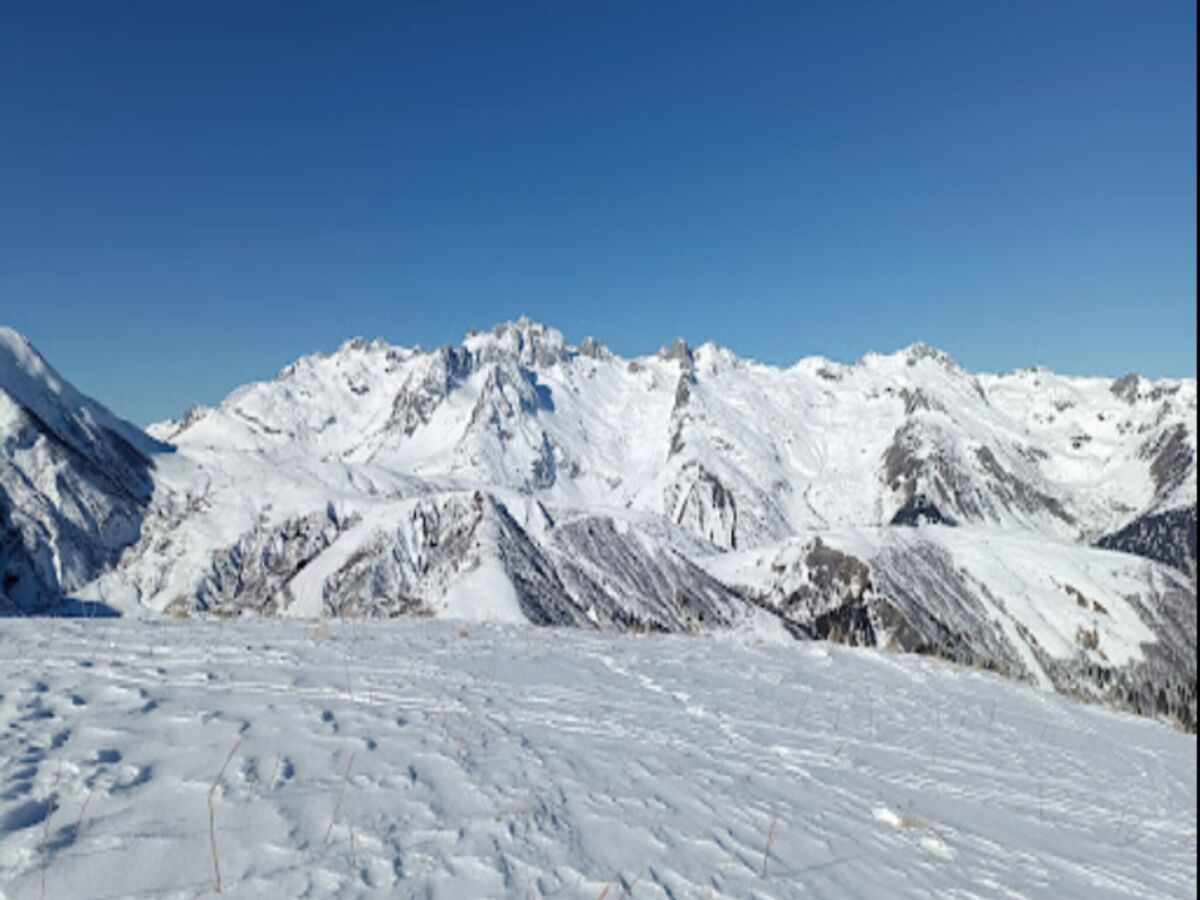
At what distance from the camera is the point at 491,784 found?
721 centimetres

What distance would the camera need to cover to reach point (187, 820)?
17.8ft

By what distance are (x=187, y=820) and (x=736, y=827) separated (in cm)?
517

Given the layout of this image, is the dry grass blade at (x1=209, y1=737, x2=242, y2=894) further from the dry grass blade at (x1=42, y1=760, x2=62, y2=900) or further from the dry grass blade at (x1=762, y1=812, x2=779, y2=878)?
the dry grass blade at (x1=762, y1=812, x2=779, y2=878)

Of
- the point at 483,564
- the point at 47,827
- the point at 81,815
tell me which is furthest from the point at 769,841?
the point at 483,564

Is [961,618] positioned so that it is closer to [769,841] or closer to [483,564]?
[483,564]

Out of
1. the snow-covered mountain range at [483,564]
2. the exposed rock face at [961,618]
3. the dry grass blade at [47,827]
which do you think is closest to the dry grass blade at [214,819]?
the dry grass blade at [47,827]

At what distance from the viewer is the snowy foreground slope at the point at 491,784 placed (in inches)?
209

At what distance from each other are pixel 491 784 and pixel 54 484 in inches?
5345

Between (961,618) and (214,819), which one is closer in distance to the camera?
(214,819)

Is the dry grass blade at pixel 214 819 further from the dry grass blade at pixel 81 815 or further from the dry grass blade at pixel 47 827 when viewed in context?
the dry grass blade at pixel 47 827

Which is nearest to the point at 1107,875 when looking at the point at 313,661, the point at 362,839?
the point at 362,839

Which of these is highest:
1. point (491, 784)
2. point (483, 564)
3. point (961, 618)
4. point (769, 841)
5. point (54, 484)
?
point (54, 484)

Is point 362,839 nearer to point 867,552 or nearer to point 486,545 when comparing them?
point 486,545

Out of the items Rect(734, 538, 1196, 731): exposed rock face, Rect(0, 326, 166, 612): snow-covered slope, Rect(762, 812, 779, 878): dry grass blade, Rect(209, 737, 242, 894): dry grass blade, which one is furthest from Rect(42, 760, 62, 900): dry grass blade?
Rect(734, 538, 1196, 731): exposed rock face
